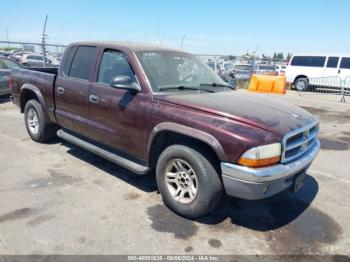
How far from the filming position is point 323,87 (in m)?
17.6

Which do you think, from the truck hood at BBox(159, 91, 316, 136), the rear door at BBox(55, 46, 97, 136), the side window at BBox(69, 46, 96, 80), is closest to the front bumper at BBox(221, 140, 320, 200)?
the truck hood at BBox(159, 91, 316, 136)

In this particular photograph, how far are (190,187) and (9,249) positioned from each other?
1883 millimetres

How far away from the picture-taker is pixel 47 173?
4859 millimetres

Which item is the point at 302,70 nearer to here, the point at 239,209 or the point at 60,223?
the point at 239,209

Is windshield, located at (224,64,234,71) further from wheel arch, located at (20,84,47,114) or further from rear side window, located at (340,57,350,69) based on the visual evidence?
wheel arch, located at (20,84,47,114)

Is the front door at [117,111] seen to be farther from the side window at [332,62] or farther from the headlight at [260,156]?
the side window at [332,62]

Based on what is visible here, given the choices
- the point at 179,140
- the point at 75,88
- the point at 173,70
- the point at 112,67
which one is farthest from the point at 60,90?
the point at 179,140

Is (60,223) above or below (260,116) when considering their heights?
Result: below

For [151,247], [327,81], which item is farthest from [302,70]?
[151,247]

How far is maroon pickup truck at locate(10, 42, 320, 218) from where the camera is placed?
3156mm

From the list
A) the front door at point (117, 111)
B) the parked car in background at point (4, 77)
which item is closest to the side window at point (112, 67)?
the front door at point (117, 111)

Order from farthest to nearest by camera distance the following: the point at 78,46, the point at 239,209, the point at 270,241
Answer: the point at 78,46, the point at 239,209, the point at 270,241

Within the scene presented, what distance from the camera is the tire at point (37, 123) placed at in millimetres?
5953

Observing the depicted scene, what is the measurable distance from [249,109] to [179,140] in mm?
867
